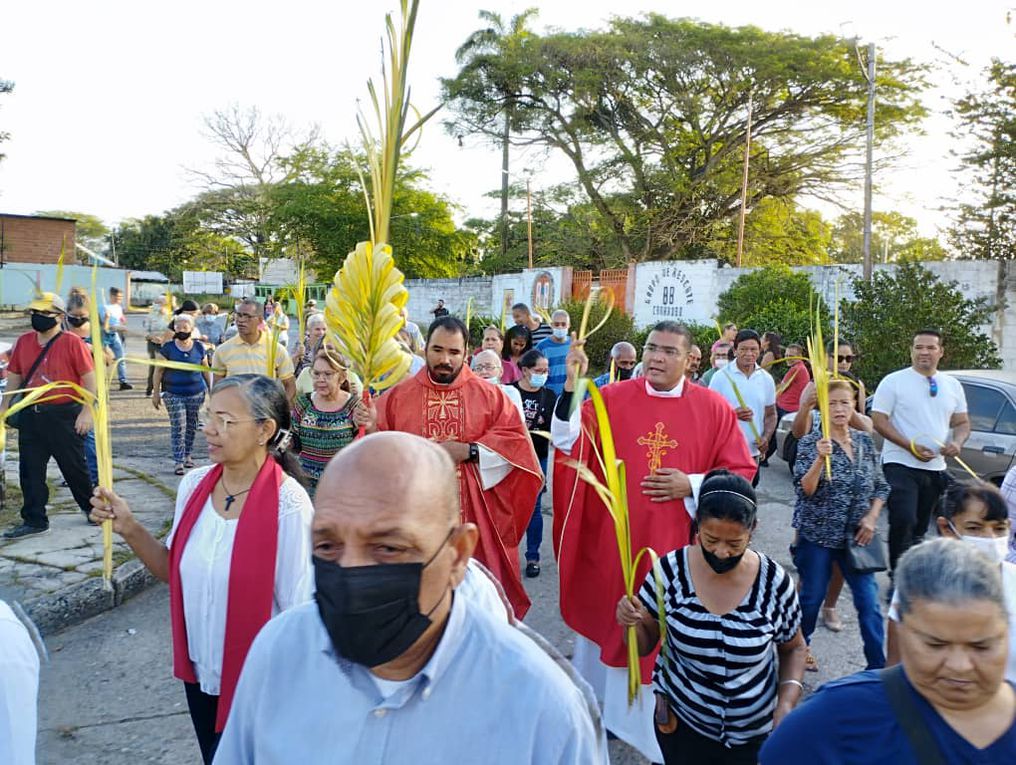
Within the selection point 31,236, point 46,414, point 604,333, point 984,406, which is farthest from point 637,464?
point 31,236

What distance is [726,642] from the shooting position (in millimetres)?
2689

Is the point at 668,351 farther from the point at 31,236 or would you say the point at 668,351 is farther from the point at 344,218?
the point at 31,236

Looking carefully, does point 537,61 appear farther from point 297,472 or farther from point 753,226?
point 297,472

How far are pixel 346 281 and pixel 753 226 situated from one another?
3118cm

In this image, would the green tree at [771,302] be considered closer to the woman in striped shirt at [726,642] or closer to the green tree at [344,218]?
the woman in striped shirt at [726,642]

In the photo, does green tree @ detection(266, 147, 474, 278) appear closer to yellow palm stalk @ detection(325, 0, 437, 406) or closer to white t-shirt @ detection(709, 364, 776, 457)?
white t-shirt @ detection(709, 364, 776, 457)

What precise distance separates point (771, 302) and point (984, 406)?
9511 mm

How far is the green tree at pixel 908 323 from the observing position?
11.5 metres

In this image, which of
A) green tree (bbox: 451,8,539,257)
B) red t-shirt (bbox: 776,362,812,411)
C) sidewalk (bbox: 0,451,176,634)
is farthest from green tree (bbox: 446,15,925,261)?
sidewalk (bbox: 0,451,176,634)

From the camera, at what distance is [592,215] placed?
32562 mm

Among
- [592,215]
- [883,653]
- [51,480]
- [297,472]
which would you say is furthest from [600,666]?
[592,215]

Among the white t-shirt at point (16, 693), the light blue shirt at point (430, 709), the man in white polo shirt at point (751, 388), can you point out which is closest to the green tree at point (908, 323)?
the man in white polo shirt at point (751, 388)

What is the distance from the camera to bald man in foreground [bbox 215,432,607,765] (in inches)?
53.1

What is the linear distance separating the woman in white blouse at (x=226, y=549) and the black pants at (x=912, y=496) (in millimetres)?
4471
